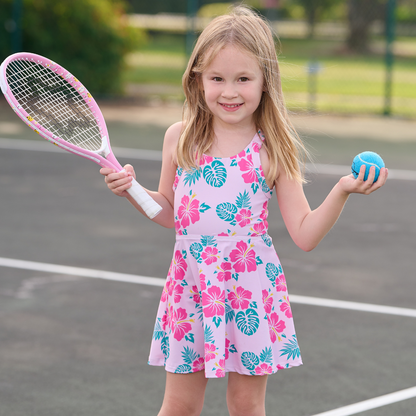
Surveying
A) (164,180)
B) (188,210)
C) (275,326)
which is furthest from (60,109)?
(275,326)

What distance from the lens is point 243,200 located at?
2.80 m

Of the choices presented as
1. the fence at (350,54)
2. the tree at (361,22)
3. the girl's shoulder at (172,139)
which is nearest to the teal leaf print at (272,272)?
the girl's shoulder at (172,139)

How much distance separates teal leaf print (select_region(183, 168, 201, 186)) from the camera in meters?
2.83

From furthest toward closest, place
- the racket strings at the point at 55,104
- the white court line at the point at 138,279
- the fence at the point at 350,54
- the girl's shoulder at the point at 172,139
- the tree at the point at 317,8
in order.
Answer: the tree at the point at 317,8, the fence at the point at 350,54, the white court line at the point at 138,279, the racket strings at the point at 55,104, the girl's shoulder at the point at 172,139

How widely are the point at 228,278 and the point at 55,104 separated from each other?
1.24 meters

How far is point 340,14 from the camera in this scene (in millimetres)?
32344

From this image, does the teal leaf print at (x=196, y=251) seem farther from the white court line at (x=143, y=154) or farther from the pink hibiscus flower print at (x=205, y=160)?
the white court line at (x=143, y=154)

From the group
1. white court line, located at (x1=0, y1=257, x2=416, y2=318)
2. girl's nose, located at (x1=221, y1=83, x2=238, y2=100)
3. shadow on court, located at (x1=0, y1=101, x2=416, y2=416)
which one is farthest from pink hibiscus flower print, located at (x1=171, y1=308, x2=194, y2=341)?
white court line, located at (x1=0, y1=257, x2=416, y2=318)

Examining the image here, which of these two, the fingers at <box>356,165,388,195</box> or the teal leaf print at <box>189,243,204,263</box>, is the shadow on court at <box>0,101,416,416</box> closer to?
the teal leaf print at <box>189,243,204,263</box>

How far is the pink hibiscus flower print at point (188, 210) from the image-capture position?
282 cm

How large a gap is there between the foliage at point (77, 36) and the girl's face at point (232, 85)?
13.7 m

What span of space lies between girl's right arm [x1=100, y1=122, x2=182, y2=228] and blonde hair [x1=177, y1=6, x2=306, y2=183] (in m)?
0.07

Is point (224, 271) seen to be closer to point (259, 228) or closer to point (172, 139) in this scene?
point (259, 228)

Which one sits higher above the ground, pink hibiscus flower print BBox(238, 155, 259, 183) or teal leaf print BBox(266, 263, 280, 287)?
pink hibiscus flower print BBox(238, 155, 259, 183)
